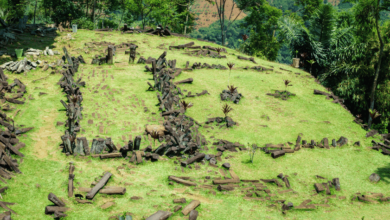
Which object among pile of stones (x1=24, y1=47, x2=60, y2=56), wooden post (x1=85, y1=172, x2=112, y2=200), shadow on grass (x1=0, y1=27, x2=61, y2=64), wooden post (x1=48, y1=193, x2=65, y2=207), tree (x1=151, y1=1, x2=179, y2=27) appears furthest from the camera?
tree (x1=151, y1=1, x2=179, y2=27)

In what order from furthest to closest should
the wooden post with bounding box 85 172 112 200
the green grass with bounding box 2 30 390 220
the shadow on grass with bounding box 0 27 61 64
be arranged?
the shadow on grass with bounding box 0 27 61 64, the green grass with bounding box 2 30 390 220, the wooden post with bounding box 85 172 112 200

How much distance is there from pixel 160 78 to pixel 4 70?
7.64 metres

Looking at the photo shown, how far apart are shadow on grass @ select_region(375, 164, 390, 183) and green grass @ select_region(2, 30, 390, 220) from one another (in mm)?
86

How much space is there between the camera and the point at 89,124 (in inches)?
413

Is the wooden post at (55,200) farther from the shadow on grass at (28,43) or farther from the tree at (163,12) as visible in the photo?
the tree at (163,12)

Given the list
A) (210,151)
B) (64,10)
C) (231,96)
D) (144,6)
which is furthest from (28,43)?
(144,6)

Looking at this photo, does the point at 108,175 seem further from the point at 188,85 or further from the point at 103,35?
the point at 103,35

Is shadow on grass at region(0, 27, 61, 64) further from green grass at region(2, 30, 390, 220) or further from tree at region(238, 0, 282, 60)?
tree at region(238, 0, 282, 60)

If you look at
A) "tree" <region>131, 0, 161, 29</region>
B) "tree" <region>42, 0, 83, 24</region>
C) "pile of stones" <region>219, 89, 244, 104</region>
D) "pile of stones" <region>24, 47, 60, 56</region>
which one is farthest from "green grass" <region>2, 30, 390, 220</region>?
"tree" <region>131, 0, 161, 29</region>

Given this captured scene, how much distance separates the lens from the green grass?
22.3 feet

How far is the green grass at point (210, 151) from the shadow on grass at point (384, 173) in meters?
0.09

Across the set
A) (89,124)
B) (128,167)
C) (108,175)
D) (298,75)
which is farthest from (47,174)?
(298,75)

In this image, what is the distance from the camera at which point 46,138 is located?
9320 millimetres

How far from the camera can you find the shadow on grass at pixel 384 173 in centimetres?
912
